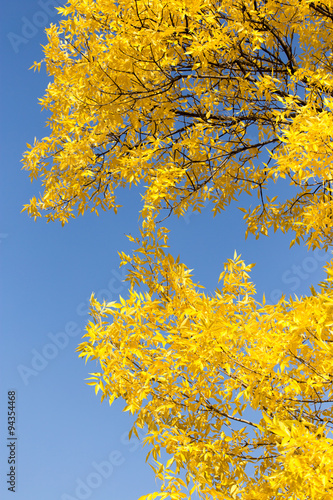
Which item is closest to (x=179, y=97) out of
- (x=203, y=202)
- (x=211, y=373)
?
(x=203, y=202)

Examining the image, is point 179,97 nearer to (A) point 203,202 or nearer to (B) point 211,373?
(A) point 203,202

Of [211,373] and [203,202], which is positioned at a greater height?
[203,202]

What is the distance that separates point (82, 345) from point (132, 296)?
43cm

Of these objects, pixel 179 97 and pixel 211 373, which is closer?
pixel 211 373

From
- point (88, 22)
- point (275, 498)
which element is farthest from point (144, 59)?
point (275, 498)

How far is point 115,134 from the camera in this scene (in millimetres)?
4949

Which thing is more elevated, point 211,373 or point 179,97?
point 179,97

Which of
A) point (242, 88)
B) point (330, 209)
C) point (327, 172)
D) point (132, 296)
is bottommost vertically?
point (132, 296)

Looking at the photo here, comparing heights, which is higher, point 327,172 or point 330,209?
point 330,209

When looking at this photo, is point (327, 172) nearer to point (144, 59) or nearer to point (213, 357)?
point (213, 357)

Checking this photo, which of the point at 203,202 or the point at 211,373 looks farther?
the point at 203,202

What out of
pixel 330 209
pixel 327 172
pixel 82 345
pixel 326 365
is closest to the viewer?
pixel 326 365

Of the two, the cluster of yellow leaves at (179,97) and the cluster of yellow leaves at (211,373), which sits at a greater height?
the cluster of yellow leaves at (179,97)

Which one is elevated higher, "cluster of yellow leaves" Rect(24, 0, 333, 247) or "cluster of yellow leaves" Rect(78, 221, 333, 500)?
"cluster of yellow leaves" Rect(24, 0, 333, 247)
